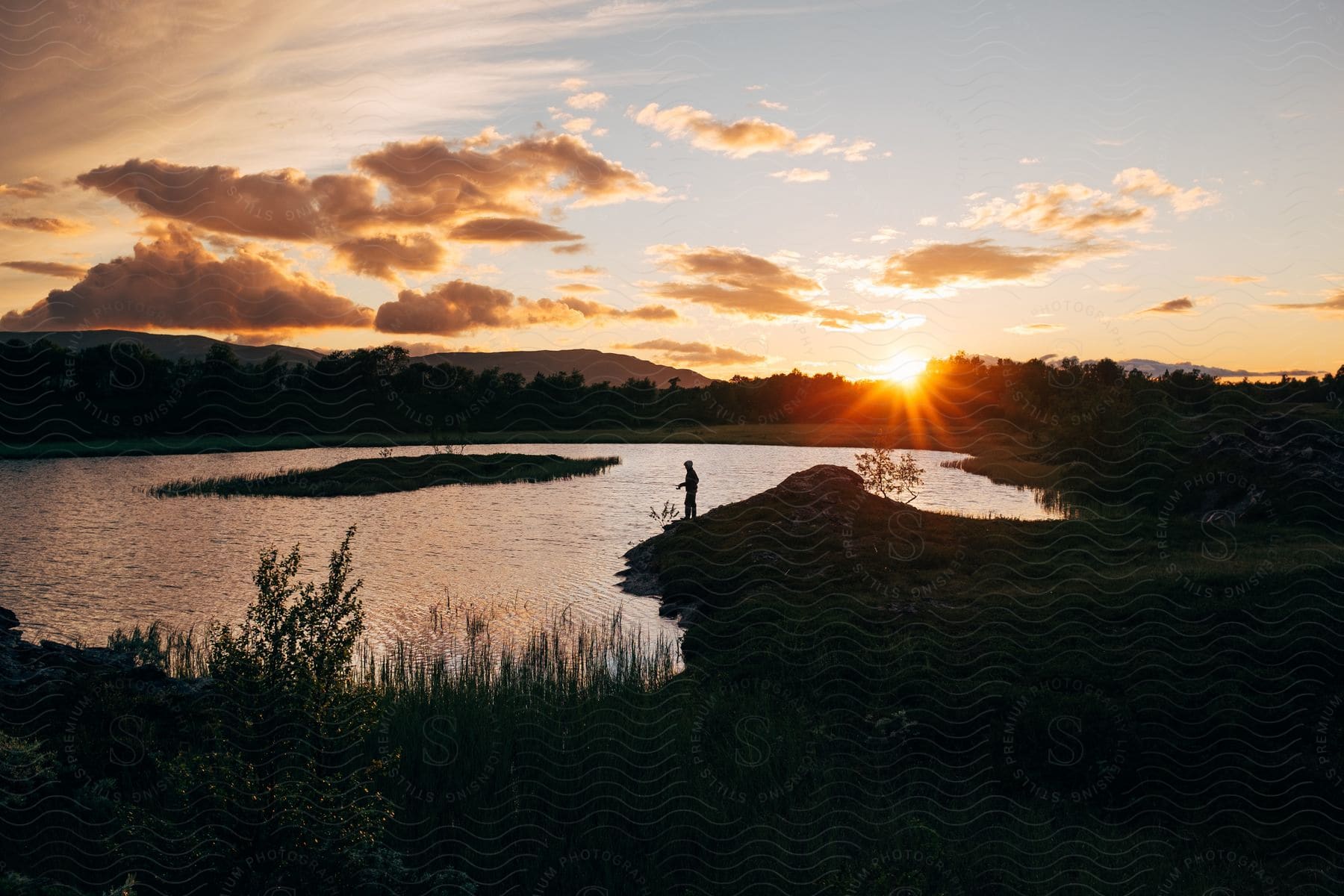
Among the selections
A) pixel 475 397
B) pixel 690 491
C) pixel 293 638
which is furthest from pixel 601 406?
pixel 293 638

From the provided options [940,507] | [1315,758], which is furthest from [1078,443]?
[1315,758]

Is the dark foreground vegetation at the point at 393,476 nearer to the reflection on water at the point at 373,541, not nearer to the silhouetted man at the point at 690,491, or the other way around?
the reflection on water at the point at 373,541

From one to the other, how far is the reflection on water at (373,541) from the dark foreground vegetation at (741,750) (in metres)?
4.33

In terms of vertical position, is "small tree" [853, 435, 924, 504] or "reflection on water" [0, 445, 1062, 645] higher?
"small tree" [853, 435, 924, 504]

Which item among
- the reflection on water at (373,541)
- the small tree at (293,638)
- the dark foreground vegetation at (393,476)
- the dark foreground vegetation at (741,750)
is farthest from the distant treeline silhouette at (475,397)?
the small tree at (293,638)

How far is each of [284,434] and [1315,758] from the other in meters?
118

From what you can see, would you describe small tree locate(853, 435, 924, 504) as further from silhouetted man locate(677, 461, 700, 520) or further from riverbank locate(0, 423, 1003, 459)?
riverbank locate(0, 423, 1003, 459)

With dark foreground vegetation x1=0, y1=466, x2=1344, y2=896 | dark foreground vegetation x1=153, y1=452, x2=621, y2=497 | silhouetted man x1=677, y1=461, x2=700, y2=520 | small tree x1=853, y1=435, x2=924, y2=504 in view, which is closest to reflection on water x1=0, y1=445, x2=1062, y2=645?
dark foreground vegetation x1=153, y1=452, x2=621, y2=497

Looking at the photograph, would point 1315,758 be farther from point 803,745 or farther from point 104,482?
point 104,482

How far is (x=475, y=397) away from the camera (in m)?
124

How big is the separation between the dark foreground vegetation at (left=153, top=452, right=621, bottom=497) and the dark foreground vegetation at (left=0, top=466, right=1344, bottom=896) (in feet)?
124

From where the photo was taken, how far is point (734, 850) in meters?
10.6

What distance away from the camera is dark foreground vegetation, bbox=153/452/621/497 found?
55.8 meters

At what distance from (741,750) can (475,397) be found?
4592 inches
